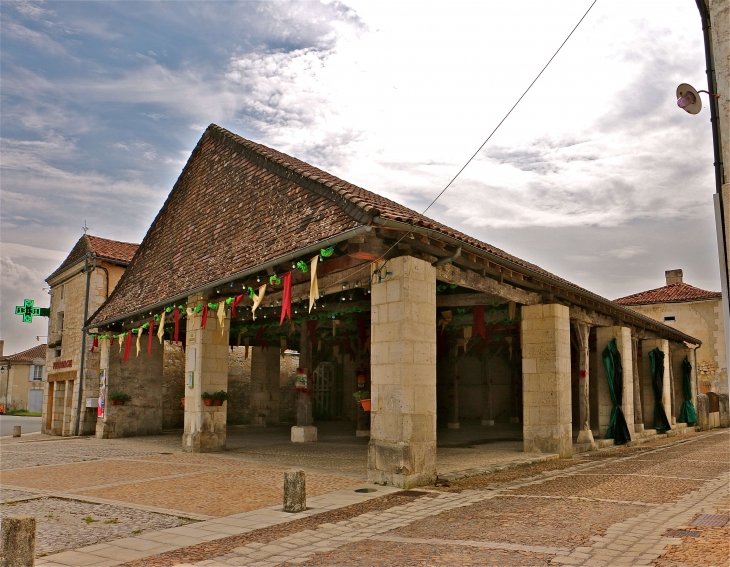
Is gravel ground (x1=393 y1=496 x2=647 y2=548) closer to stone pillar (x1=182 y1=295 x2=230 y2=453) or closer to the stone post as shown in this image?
stone pillar (x1=182 y1=295 x2=230 y2=453)

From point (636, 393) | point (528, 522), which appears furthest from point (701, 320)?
point (528, 522)

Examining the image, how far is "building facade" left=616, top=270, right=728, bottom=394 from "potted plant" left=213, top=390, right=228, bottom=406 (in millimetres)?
21138

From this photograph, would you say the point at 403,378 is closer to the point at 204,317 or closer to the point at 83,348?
the point at 204,317

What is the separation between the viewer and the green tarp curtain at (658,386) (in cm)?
1833

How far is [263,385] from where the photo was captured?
71.6 ft

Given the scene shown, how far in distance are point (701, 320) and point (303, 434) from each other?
2047 centimetres

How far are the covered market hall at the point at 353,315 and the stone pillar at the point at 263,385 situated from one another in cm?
5

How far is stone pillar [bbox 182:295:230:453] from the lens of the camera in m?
12.4

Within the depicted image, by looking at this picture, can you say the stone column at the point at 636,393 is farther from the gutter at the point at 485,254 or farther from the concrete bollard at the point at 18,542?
the concrete bollard at the point at 18,542

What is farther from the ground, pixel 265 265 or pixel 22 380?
pixel 265 265

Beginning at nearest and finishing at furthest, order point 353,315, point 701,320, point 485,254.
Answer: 1. point 485,254
2. point 353,315
3. point 701,320

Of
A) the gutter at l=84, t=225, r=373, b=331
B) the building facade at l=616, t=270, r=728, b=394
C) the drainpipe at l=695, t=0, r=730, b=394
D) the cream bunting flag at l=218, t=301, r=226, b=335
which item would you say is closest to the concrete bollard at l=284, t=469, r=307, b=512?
the gutter at l=84, t=225, r=373, b=331

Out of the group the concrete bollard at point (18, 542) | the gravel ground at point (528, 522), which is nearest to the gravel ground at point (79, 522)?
the concrete bollard at point (18, 542)

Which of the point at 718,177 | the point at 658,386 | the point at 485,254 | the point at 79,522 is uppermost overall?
the point at 485,254
